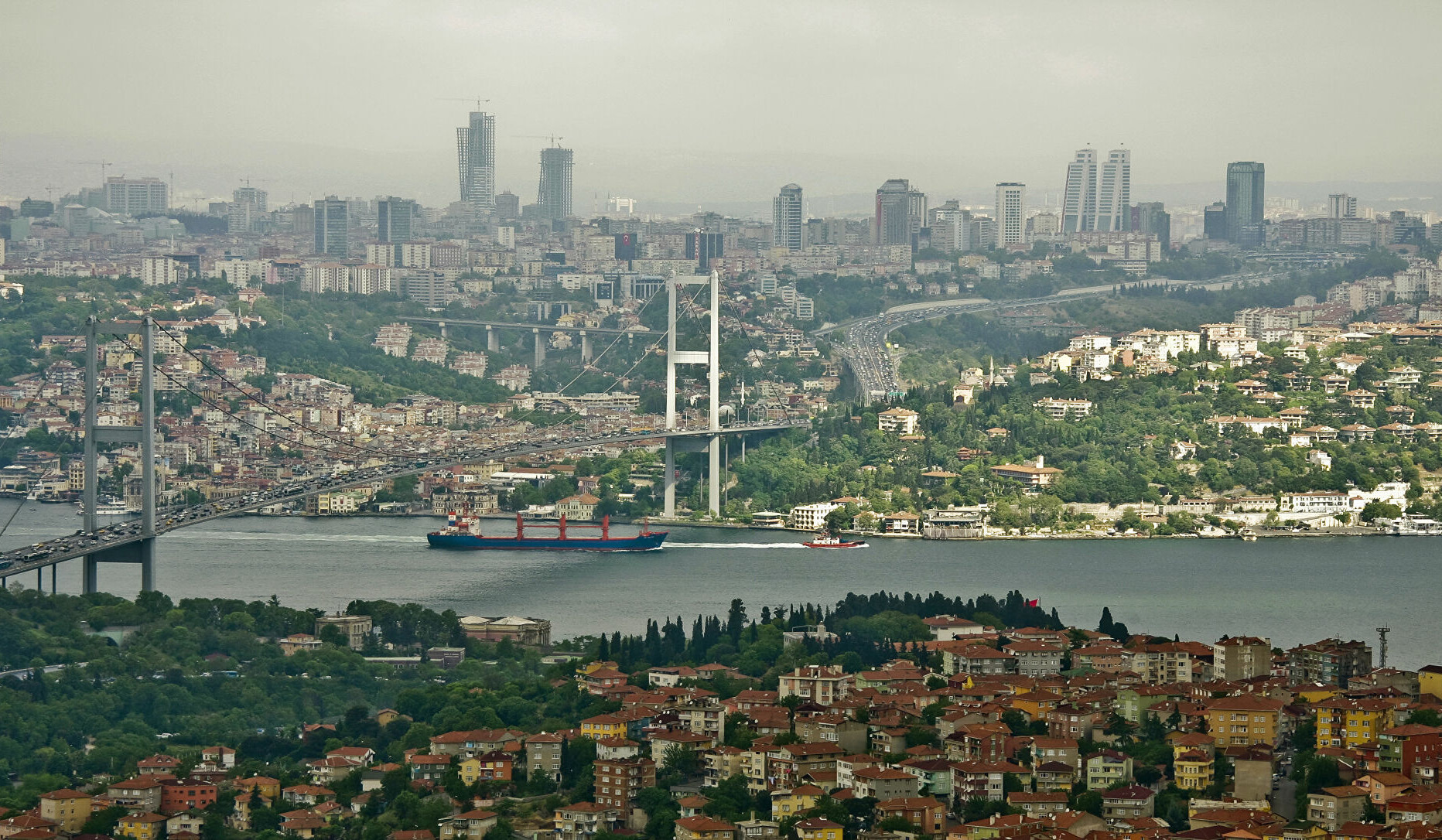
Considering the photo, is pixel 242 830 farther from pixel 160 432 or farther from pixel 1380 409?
pixel 1380 409

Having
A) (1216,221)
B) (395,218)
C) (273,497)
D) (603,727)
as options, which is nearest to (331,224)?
(395,218)

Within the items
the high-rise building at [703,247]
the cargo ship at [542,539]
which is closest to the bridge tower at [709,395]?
the cargo ship at [542,539]

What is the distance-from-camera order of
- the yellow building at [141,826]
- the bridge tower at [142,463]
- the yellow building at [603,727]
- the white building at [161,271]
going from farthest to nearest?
1. the white building at [161,271]
2. the bridge tower at [142,463]
3. the yellow building at [603,727]
4. the yellow building at [141,826]

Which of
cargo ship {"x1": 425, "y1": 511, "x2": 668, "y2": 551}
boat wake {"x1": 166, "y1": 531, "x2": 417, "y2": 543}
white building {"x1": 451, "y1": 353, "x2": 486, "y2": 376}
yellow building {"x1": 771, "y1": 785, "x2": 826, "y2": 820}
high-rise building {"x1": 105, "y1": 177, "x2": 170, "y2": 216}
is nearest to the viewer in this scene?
yellow building {"x1": 771, "y1": 785, "x2": 826, "y2": 820}

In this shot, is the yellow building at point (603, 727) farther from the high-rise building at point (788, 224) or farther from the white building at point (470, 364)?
the high-rise building at point (788, 224)

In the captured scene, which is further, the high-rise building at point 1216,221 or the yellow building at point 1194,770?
the high-rise building at point 1216,221

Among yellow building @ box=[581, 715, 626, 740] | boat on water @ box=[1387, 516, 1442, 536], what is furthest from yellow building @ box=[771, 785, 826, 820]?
boat on water @ box=[1387, 516, 1442, 536]

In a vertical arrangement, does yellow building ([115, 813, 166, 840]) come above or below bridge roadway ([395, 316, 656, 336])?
below

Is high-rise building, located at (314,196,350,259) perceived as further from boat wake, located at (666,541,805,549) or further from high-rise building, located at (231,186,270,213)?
boat wake, located at (666,541,805,549)
